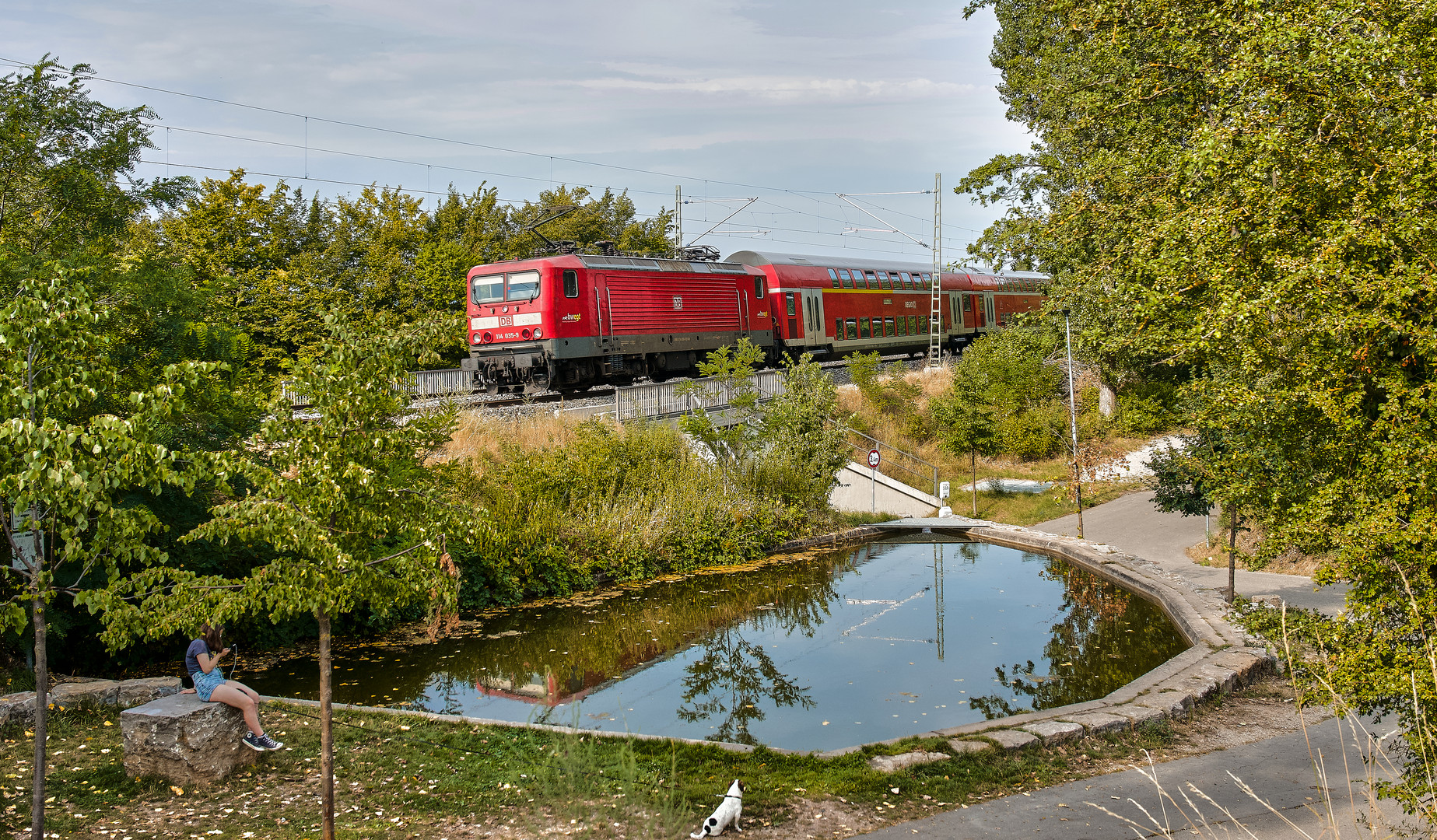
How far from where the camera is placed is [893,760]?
687 centimetres

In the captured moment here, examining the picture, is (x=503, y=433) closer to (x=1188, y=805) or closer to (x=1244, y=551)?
(x=1244, y=551)

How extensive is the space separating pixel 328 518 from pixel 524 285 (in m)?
16.4

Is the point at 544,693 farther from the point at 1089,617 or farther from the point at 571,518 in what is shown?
the point at 1089,617

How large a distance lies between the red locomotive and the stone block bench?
15189 millimetres

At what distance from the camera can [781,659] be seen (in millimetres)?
10922

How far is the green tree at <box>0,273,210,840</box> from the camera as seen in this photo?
462 cm

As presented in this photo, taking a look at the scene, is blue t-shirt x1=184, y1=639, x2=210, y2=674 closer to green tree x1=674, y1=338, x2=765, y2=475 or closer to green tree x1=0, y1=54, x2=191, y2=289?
green tree x1=0, y1=54, x2=191, y2=289

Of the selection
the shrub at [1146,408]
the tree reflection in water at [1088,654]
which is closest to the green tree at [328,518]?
the tree reflection in water at [1088,654]

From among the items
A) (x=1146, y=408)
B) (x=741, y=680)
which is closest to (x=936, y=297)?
(x=1146, y=408)

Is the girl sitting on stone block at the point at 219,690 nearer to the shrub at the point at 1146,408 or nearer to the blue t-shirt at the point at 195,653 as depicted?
the blue t-shirt at the point at 195,653

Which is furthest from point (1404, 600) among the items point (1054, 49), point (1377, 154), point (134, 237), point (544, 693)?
point (134, 237)

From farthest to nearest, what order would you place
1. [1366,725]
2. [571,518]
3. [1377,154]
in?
[571,518] → [1366,725] → [1377,154]

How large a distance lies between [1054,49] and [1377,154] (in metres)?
17.2

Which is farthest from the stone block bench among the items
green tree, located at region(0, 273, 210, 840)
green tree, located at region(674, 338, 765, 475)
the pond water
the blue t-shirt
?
green tree, located at region(674, 338, 765, 475)
